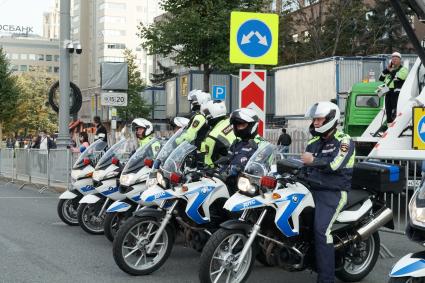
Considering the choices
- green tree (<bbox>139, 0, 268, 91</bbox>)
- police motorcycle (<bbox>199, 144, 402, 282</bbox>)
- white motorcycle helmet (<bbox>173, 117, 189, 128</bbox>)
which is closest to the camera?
police motorcycle (<bbox>199, 144, 402, 282</bbox>)

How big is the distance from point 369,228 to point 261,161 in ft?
3.89

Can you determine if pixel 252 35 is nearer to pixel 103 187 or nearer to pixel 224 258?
pixel 103 187

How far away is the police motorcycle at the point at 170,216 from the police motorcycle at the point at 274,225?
749 millimetres

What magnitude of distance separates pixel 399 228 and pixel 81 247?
13.6 ft

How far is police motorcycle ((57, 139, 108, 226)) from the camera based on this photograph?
9883 mm

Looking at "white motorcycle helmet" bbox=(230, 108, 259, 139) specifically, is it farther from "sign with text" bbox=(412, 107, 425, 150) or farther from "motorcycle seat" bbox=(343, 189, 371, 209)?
"sign with text" bbox=(412, 107, 425, 150)

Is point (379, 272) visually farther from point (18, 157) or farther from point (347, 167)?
point (18, 157)

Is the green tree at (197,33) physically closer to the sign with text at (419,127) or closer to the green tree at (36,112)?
the sign with text at (419,127)

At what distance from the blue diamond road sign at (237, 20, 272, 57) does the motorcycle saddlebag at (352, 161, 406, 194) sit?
3.46 m

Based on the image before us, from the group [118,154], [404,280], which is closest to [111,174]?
[118,154]

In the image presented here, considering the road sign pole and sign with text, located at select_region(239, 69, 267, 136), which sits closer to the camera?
sign with text, located at select_region(239, 69, 267, 136)

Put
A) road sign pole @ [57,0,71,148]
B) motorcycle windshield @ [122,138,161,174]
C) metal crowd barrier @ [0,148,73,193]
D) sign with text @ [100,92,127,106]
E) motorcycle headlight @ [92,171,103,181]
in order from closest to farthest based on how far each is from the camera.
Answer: motorcycle windshield @ [122,138,161,174] → motorcycle headlight @ [92,171,103,181] → metal crowd barrier @ [0,148,73,193] → sign with text @ [100,92,127,106] → road sign pole @ [57,0,71,148]

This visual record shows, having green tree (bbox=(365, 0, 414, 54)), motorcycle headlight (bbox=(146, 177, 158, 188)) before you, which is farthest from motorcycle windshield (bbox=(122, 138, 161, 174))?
green tree (bbox=(365, 0, 414, 54))

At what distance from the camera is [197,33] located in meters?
27.1
